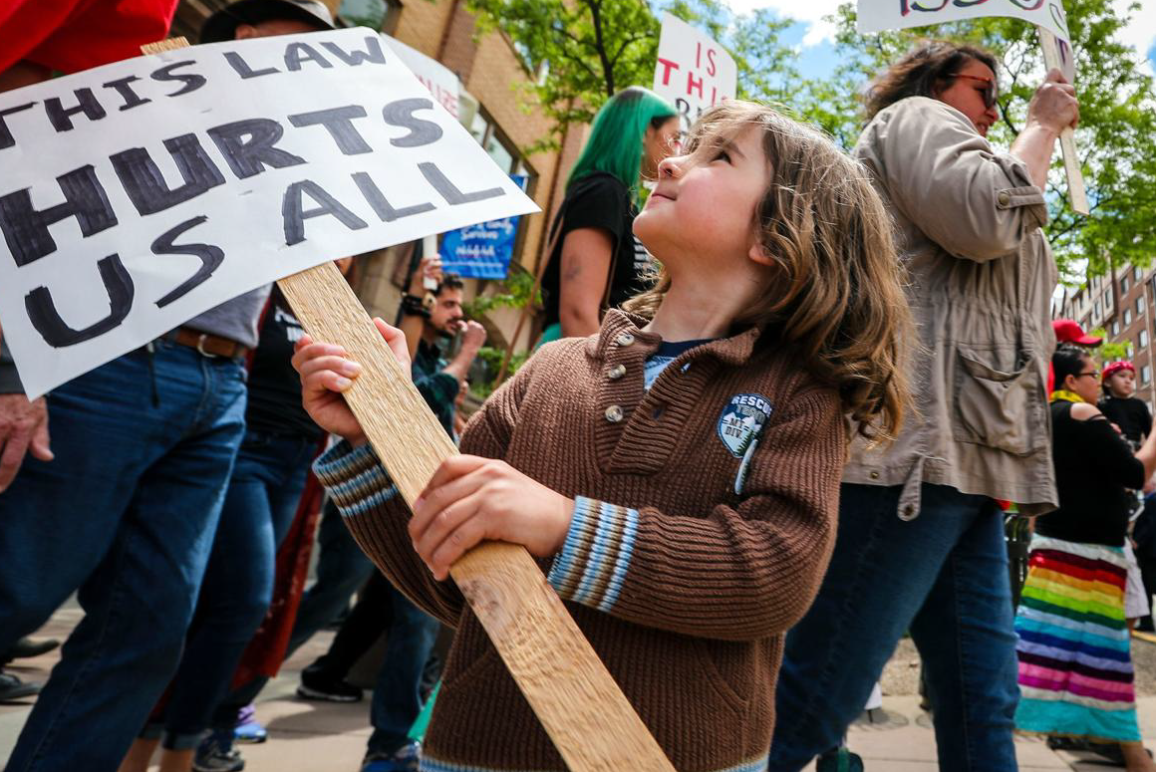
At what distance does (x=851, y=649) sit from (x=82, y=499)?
5.02ft

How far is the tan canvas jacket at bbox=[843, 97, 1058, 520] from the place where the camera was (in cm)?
190

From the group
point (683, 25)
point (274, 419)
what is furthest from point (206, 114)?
point (683, 25)

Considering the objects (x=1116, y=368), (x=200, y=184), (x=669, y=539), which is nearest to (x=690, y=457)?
Answer: (x=669, y=539)

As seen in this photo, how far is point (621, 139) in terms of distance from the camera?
250 centimetres

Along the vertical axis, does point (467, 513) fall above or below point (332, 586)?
above

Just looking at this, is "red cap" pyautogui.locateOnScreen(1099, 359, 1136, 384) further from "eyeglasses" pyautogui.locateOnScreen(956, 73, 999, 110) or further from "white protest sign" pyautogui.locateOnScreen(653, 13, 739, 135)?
"eyeglasses" pyautogui.locateOnScreen(956, 73, 999, 110)

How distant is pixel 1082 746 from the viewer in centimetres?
405

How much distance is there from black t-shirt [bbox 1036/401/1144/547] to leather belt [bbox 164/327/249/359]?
3313mm

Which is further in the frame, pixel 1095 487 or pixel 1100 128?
pixel 1100 128

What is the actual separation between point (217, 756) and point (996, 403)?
7.70 ft

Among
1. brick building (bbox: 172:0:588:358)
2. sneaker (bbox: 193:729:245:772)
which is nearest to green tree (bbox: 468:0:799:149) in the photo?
brick building (bbox: 172:0:588:358)

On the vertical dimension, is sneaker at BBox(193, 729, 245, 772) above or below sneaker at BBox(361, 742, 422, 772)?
below

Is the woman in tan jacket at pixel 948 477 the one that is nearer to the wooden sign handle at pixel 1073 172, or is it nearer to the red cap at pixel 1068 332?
the wooden sign handle at pixel 1073 172

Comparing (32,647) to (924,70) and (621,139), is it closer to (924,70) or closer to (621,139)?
(621,139)
